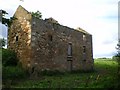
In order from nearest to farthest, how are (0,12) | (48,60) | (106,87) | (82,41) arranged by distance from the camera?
(106,87)
(0,12)
(48,60)
(82,41)

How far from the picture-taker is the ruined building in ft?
99.8

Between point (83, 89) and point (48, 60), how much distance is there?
14.9 m

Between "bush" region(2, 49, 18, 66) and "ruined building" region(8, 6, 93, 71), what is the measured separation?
0.62 metres

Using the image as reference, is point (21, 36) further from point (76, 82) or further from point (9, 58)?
point (76, 82)

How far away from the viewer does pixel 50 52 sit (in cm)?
3262

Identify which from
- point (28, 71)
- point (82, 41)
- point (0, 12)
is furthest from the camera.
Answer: point (82, 41)

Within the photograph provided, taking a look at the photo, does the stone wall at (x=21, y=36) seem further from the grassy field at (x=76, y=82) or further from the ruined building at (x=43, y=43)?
the grassy field at (x=76, y=82)

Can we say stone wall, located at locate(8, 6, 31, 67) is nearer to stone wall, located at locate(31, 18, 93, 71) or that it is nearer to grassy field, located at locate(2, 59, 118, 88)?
stone wall, located at locate(31, 18, 93, 71)

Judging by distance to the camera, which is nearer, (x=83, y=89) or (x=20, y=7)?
(x=83, y=89)

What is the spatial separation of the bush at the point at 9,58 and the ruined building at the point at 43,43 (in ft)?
2.02

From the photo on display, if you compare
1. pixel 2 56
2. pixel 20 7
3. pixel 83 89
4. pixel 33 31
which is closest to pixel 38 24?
pixel 33 31

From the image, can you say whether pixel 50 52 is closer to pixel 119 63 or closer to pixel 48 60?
pixel 48 60

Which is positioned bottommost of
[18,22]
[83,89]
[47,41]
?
[83,89]

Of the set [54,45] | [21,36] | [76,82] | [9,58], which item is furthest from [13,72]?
[54,45]
